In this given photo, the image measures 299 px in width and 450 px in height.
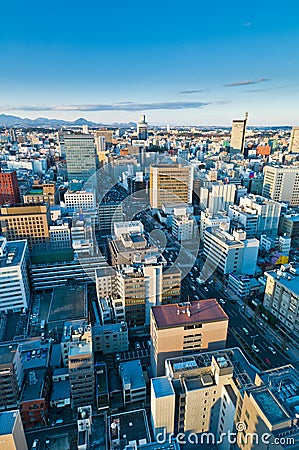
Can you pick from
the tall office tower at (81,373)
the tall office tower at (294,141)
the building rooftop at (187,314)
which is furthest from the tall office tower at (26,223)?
the tall office tower at (294,141)

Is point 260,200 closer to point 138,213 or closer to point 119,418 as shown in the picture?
point 138,213

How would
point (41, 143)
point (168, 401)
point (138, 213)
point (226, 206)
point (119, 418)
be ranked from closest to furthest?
point (168, 401)
point (119, 418)
point (226, 206)
point (138, 213)
point (41, 143)

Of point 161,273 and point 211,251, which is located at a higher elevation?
point 161,273

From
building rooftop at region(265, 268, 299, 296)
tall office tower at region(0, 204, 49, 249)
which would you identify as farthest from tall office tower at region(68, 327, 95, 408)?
tall office tower at region(0, 204, 49, 249)

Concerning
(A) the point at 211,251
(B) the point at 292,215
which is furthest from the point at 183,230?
(B) the point at 292,215

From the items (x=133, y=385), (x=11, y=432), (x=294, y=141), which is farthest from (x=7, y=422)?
(x=294, y=141)

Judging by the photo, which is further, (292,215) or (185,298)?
(292,215)

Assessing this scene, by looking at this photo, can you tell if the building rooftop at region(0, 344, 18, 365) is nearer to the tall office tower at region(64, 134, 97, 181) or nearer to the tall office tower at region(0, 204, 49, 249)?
the tall office tower at region(0, 204, 49, 249)
